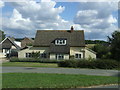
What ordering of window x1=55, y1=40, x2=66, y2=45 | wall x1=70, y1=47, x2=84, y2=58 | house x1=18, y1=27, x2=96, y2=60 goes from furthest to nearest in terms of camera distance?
window x1=55, y1=40, x2=66, y2=45
wall x1=70, y1=47, x2=84, y2=58
house x1=18, y1=27, x2=96, y2=60

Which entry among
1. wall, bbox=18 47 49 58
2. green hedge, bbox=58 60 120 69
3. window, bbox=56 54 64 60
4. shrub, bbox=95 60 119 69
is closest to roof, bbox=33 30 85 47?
wall, bbox=18 47 49 58

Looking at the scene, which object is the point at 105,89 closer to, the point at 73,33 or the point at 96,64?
the point at 96,64

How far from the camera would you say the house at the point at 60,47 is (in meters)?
44.3

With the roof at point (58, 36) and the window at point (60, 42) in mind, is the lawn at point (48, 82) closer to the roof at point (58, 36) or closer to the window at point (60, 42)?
the window at point (60, 42)

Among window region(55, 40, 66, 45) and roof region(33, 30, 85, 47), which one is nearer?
window region(55, 40, 66, 45)

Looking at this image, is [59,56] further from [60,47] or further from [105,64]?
[105,64]

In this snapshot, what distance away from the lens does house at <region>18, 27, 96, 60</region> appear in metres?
44.3

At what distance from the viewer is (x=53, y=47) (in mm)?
45219

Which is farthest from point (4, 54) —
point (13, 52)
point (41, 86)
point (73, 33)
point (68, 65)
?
point (41, 86)

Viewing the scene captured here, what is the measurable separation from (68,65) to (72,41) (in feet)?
57.5

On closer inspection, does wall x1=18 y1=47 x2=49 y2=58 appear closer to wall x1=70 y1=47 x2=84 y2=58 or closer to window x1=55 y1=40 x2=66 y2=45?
window x1=55 y1=40 x2=66 y2=45

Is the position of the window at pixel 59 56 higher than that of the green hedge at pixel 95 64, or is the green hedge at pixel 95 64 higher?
the window at pixel 59 56

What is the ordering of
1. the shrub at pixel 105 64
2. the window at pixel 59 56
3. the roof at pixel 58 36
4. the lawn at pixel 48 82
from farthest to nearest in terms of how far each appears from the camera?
the roof at pixel 58 36
the window at pixel 59 56
the shrub at pixel 105 64
the lawn at pixel 48 82

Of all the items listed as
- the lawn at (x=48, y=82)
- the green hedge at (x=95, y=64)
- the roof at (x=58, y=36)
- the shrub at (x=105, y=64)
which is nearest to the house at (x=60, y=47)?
the roof at (x=58, y=36)
